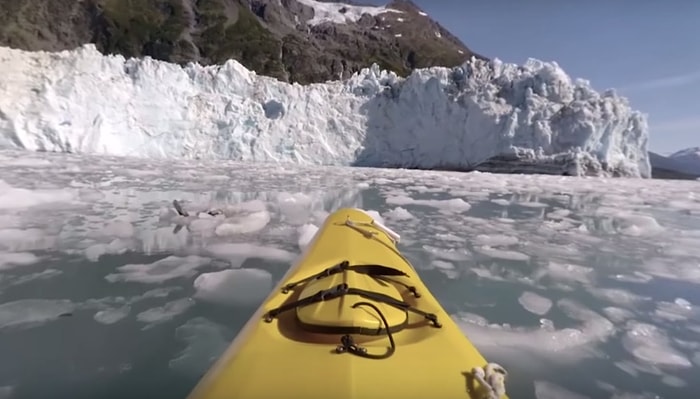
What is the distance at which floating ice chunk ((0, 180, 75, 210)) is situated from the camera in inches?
211

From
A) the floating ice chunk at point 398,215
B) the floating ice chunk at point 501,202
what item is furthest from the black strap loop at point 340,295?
the floating ice chunk at point 501,202

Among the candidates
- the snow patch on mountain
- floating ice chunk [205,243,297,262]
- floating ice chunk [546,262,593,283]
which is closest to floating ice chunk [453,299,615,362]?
floating ice chunk [546,262,593,283]

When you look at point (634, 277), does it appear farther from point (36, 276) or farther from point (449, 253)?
point (36, 276)

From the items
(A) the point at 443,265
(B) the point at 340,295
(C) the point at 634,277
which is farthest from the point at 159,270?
(C) the point at 634,277

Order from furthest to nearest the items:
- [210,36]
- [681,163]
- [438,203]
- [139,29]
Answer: [210,36]
[139,29]
[681,163]
[438,203]

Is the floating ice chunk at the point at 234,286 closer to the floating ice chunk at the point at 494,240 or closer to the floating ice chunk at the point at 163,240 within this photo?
the floating ice chunk at the point at 163,240

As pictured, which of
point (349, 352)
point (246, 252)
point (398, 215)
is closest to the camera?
point (349, 352)

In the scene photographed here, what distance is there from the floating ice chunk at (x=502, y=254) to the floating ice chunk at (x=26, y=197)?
540cm

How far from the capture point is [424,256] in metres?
3.74

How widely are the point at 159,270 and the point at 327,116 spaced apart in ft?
61.8

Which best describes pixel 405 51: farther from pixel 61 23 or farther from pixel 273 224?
pixel 273 224

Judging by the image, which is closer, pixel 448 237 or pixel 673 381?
pixel 673 381

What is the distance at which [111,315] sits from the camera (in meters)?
2.31

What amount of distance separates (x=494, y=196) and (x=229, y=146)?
46.4 ft
